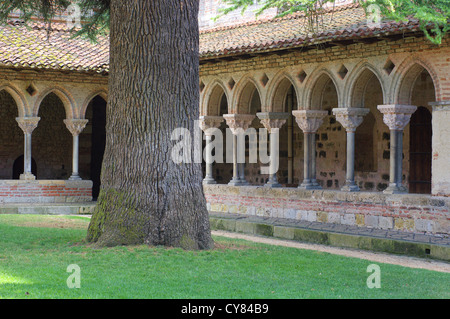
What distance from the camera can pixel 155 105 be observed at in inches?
358

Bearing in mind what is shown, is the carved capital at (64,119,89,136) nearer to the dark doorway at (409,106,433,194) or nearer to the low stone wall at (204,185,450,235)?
the low stone wall at (204,185,450,235)

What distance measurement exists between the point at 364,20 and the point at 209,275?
26.7 feet

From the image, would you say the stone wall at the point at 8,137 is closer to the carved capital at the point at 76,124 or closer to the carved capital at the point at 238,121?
the carved capital at the point at 76,124

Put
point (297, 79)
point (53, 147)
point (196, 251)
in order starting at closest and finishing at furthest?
point (196, 251), point (297, 79), point (53, 147)

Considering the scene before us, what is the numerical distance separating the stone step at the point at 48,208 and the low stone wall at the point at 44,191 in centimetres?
42

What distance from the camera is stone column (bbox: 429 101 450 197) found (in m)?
12.5

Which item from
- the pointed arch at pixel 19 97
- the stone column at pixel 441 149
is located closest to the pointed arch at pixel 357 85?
the stone column at pixel 441 149

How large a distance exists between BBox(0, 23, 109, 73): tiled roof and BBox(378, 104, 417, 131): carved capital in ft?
22.8

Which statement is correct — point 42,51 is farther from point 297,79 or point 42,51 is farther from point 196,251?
point 196,251

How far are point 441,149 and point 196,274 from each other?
6.54 m

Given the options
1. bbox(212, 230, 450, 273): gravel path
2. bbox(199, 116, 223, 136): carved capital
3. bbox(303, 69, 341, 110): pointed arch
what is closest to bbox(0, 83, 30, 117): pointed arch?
bbox(199, 116, 223, 136): carved capital

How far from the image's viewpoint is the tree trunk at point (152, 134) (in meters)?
9.06
